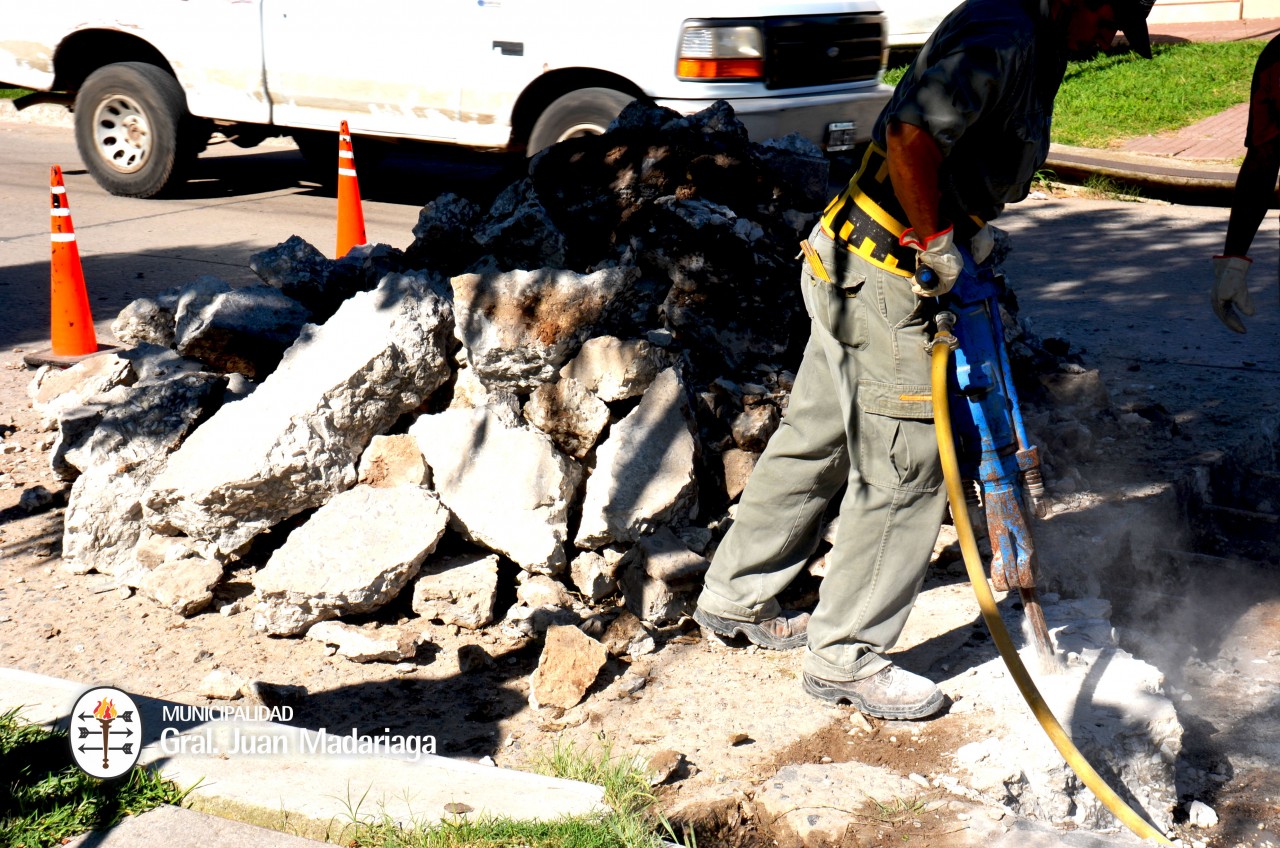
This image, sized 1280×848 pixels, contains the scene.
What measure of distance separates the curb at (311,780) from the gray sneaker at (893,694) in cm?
85

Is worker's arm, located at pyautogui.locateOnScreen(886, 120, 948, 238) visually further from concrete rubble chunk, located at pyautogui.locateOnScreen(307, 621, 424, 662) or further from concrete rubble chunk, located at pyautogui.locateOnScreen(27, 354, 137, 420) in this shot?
concrete rubble chunk, located at pyautogui.locateOnScreen(27, 354, 137, 420)

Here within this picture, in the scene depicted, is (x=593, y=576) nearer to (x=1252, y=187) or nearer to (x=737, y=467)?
(x=737, y=467)

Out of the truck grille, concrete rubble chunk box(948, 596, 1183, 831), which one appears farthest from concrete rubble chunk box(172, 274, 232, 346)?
the truck grille

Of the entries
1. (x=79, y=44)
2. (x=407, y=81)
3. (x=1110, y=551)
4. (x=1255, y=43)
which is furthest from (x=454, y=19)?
(x=1255, y=43)

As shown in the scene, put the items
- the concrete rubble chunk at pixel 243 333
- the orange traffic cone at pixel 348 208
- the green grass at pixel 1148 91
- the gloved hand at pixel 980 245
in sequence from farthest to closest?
the green grass at pixel 1148 91 < the orange traffic cone at pixel 348 208 < the concrete rubble chunk at pixel 243 333 < the gloved hand at pixel 980 245

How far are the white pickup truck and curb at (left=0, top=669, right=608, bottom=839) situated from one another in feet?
17.9

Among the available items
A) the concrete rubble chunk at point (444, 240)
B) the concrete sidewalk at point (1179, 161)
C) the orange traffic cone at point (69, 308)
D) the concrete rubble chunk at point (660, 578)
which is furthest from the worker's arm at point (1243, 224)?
the concrete sidewalk at point (1179, 161)

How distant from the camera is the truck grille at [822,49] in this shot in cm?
751

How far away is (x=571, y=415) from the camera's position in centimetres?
395

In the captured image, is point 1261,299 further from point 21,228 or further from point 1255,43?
point 1255,43

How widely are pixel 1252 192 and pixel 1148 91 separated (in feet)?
32.2

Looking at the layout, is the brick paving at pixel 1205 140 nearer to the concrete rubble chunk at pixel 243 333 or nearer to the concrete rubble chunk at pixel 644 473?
the concrete rubble chunk at pixel 644 473

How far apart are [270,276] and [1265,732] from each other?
3.81m

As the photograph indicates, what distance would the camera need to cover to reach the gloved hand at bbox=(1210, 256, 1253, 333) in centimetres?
360
